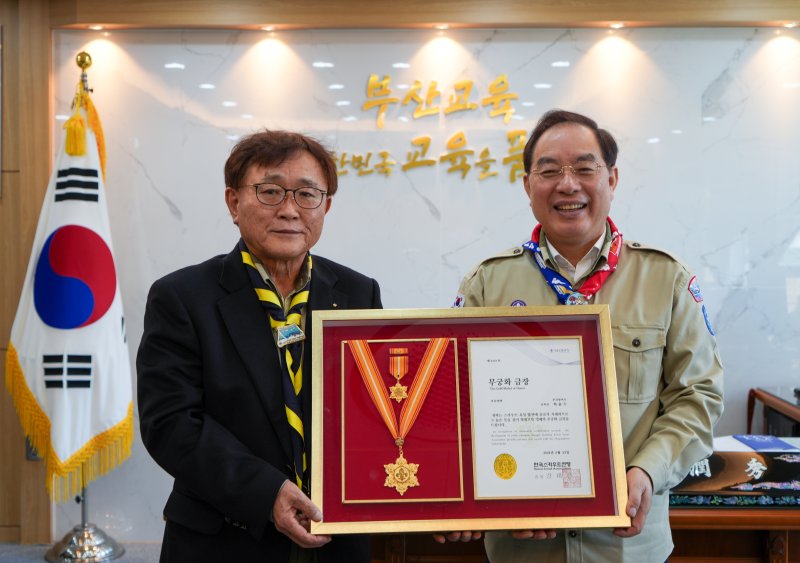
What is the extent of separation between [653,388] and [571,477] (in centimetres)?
32

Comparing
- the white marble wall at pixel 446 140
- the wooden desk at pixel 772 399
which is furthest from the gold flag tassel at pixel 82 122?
the wooden desk at pixel 772 399

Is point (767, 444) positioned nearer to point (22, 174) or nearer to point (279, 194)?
point (279, 194)

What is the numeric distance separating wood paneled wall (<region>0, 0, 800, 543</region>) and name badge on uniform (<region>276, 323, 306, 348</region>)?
276 centimetres

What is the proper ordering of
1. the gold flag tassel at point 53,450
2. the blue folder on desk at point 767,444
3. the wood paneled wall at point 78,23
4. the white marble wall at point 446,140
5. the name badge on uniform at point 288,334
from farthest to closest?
the white marble wall at point 446,140 → the wood paneled wall at point 78,23 → the gold flag tassel at point 53,450 → the blue folder on desk at point 767,444 → the name badge on uniform at point 288,334

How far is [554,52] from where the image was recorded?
13.2 ft

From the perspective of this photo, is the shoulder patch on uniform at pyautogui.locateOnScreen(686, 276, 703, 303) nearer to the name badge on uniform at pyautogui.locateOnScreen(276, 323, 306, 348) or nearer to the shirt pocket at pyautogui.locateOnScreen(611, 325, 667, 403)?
the shirt pocket at pyautogui.locateOnScreen(611, 325, 667, 403)

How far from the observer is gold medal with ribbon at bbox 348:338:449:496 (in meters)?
1.47

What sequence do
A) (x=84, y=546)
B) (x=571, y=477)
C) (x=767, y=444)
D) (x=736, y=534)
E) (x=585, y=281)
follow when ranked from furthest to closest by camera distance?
1. (x=84, y=546)
2. (x=767, y=444)
3. (x=736, y=534)
4. (x=585, y=281)
5. (x=571, y=477)

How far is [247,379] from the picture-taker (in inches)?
61.1

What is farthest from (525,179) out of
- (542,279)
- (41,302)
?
(41,302)

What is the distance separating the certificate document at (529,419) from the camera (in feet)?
4.81

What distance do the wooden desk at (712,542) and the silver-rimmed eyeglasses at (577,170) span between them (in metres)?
1.07

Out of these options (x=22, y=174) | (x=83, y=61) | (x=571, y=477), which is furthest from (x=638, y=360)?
(x=22, y=174)

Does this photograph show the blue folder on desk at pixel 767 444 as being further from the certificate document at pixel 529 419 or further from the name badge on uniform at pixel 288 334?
the name badge on uniform at pixel 288 334
